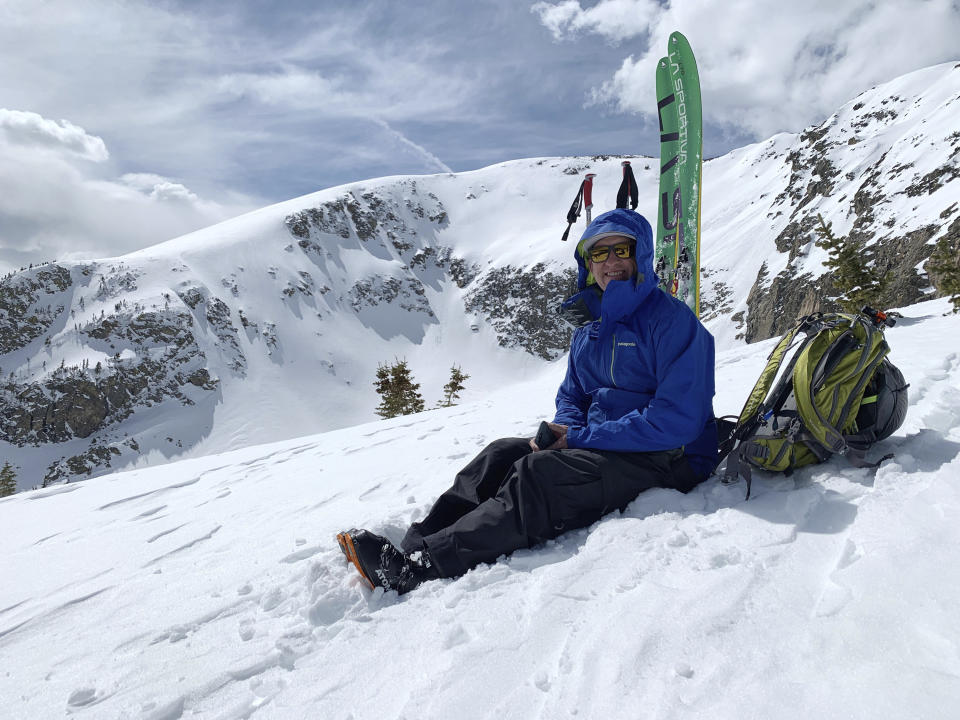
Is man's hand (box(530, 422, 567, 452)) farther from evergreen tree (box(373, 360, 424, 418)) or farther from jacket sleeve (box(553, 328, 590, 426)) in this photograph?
evergreen tree (box(373, 360, 424, 418))

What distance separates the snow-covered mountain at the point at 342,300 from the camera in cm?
5347

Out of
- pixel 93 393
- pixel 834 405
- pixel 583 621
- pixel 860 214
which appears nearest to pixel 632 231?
pixel 834 405

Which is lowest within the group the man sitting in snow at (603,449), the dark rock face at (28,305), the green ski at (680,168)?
the man sitting in snow at (603,449)

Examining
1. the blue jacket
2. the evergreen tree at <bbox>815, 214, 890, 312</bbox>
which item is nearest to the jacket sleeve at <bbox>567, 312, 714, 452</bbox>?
the blue jacket

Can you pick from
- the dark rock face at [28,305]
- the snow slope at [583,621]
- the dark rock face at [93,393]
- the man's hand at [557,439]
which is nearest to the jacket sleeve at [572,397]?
the man's hand at [557,439]

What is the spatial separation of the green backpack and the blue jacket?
1.10 feet

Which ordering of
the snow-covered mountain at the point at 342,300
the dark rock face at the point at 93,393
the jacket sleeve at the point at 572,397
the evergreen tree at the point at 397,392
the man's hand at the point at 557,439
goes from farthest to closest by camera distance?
the dark rock face at the point at 93,393 → the snow-covered mountain at the point at 342,300 → the evergreen tree at the point at 397,392 → the jacket sleeve at the point at 572,397 → the man's hand at the point at 557,439

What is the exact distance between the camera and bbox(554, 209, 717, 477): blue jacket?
275cm

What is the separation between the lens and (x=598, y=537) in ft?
8.16

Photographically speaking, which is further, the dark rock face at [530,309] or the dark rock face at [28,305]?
the dark rock face at [530,309]

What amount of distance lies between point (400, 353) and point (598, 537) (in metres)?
80.6

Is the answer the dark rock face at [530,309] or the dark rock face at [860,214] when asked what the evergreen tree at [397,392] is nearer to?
the dark rock face at [860,214]

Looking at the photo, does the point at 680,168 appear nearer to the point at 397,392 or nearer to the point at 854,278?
the point at 854,278

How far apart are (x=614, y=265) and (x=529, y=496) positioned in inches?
61.9
